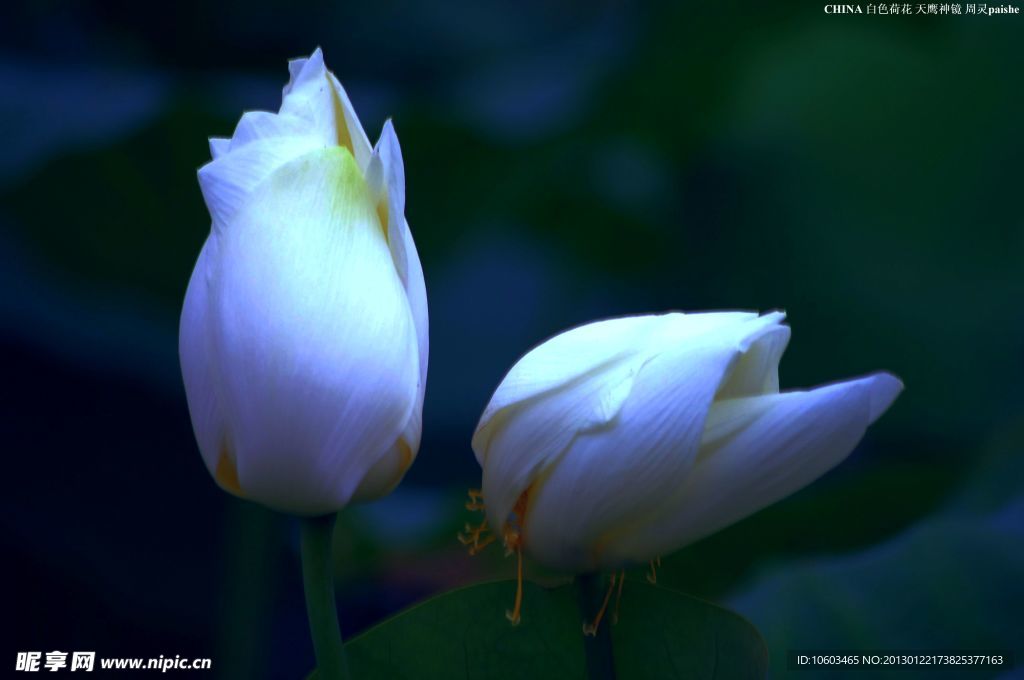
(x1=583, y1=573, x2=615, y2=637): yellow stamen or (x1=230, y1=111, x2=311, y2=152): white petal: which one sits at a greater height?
(x1=230, y1=111, x2=311, y2=152): white petal

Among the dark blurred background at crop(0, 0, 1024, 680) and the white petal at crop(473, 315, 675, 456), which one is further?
the dark blurred background at crop(0, 0, 1024, 680)

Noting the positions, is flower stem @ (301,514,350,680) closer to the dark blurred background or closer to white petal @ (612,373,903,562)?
white petal @ (612,373,903,562)

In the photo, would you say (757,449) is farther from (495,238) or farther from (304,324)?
(495,238)

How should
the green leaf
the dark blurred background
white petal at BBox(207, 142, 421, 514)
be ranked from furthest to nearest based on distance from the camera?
the dark blurred background, the green leaf, white petal at BBox(207, 142, 421, 514)

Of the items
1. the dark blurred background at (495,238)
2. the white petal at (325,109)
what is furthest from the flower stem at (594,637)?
the dark blurred background at (495,238)

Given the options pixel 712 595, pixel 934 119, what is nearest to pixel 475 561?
pixel 712 595

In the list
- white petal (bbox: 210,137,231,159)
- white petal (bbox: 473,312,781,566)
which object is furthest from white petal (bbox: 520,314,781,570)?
white petal (bbox: 210,137,231,159)

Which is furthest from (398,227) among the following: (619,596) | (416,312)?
(619,596)

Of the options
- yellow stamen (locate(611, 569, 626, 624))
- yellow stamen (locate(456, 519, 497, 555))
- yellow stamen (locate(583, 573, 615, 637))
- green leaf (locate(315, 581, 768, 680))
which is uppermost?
yellow stamen (locate(456, 519, 497, 555))
